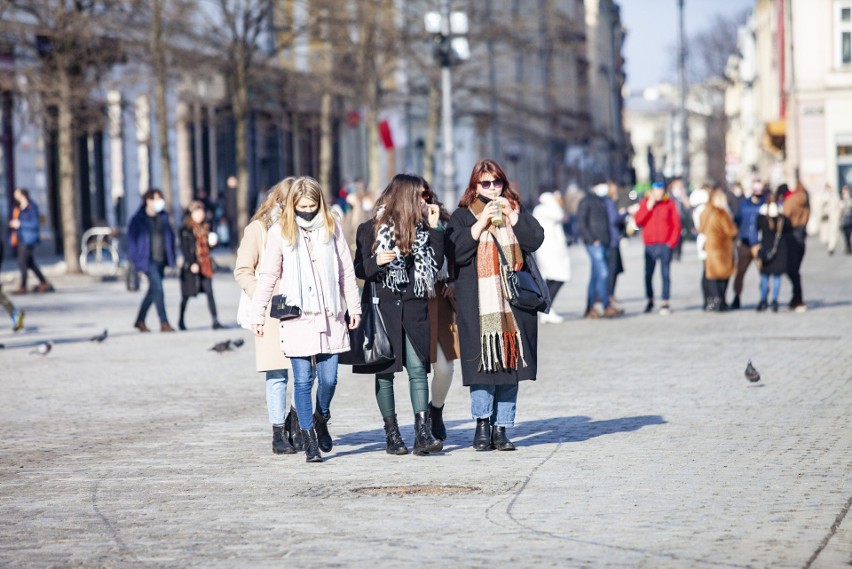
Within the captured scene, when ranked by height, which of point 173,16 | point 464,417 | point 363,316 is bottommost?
point 464,417

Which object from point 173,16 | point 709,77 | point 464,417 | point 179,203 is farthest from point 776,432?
point 709,77

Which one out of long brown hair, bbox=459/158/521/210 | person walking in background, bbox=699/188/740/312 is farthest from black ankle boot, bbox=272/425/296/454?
person walking in background, bbox=699/188/740/312

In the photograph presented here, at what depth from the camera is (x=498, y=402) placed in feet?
32.5

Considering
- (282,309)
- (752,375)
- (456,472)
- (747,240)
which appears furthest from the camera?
(747,240)

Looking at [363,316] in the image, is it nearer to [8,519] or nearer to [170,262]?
[8,519]

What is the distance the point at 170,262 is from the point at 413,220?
11.0m

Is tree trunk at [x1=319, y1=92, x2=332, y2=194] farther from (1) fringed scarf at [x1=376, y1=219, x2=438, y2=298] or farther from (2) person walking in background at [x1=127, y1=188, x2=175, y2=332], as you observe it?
(1) fringed scarf at [x1=376, y1=219, x2=438, y2=298]

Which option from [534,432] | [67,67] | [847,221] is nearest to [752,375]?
[534,432]

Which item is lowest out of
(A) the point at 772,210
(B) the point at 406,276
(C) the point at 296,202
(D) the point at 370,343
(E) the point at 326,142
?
(D) the point at 370,343

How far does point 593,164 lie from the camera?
278 ft

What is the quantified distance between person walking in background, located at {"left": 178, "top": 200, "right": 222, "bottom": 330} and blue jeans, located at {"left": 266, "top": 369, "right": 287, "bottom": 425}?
33.6 feet

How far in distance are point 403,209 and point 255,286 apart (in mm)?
925

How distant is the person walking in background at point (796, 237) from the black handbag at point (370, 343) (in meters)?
12.3

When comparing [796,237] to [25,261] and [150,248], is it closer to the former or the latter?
[150,248]
